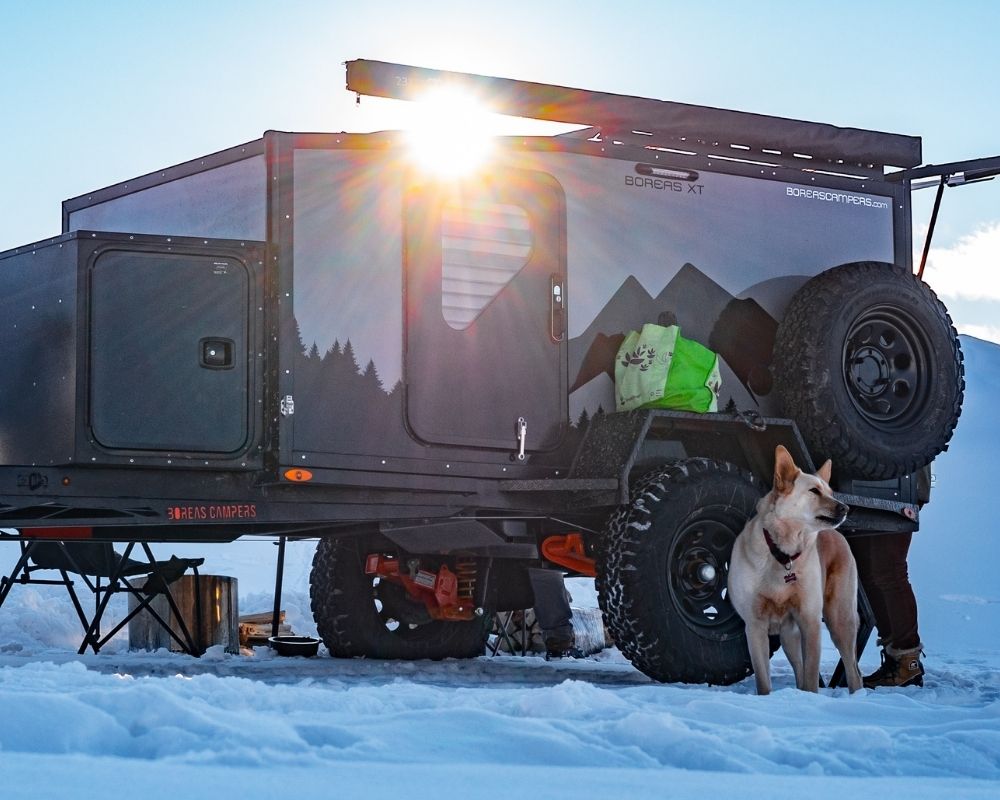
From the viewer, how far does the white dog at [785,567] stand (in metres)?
6.39

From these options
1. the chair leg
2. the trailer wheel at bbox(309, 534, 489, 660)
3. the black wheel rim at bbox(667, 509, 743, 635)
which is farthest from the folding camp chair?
the black wheel rim at bbox(667, 509, 743, 635)

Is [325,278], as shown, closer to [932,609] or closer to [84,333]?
[84,333]

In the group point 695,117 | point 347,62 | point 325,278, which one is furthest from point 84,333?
point 695,117

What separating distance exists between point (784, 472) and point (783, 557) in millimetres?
377

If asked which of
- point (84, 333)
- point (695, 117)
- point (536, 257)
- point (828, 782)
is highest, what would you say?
point (695, 117)

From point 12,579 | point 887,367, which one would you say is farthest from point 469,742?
point 12,579

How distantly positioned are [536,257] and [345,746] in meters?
3.79

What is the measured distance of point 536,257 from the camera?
23.2 feet

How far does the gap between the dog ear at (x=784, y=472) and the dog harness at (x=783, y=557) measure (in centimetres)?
21

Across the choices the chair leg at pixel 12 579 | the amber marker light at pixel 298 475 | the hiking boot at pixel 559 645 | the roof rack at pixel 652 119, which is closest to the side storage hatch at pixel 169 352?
the amber marker light at pixel 298 475

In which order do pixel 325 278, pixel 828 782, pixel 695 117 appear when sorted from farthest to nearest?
pixel 695 117
pixel 325 278
pixel 828 782

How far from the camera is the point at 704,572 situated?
6980 millimetres

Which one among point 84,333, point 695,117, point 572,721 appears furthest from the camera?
point 695,117

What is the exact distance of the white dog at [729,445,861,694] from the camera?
639 cm
